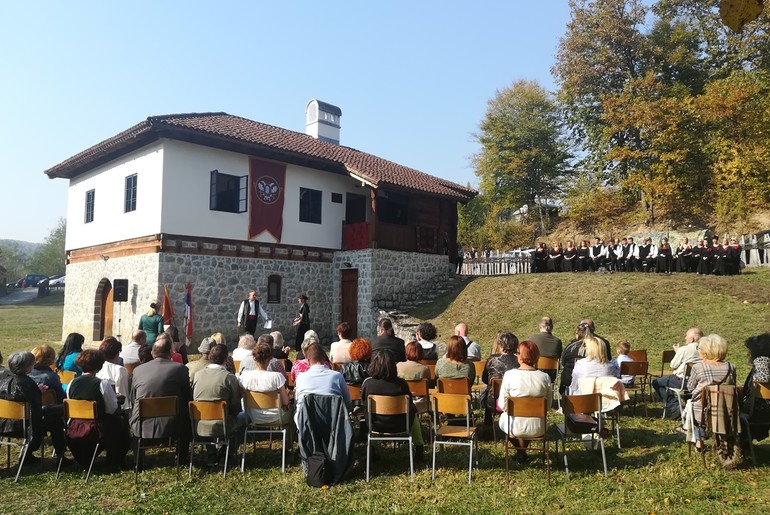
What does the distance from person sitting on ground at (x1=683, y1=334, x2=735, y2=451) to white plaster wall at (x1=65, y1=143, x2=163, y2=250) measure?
13417mm

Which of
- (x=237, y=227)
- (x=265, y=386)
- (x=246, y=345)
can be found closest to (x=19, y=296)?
(x=237, y=227)

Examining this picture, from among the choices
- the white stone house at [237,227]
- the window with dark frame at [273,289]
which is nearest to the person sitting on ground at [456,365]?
the white stone house at [237,227]

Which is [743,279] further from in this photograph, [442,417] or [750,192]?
[442,417]

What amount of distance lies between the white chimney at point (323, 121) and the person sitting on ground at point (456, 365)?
2016cm

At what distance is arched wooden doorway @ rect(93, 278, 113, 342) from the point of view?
701 inches

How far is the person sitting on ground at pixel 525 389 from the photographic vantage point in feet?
17.1

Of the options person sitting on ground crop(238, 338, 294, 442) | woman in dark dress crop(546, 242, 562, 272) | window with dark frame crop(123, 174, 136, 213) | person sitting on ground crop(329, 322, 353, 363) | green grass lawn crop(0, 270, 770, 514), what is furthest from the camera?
woman in dark dress crop(546, 242, 562, 272)

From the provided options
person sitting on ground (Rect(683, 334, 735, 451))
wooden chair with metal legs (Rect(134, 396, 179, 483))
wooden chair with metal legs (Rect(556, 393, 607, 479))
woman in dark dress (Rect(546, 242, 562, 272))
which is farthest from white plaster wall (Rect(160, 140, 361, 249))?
person sitting on ground (Rect(683, 334, 735, 451))

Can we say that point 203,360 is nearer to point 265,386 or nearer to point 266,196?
point 265,386

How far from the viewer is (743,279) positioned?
53.2 feet

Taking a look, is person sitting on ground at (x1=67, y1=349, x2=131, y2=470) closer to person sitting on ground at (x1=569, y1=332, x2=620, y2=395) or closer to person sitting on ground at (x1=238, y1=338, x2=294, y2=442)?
person sitting on ground at (x1=238, y1=338, x2=294, y2=442)

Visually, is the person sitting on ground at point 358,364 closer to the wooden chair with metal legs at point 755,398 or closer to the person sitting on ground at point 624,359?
the person sitting on ground at point 624,359

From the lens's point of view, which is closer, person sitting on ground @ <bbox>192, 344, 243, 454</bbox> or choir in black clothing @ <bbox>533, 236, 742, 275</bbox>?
person sitting on ground @ <bbox>192, 344, 243, 454</bbox>

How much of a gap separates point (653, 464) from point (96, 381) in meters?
5.62
